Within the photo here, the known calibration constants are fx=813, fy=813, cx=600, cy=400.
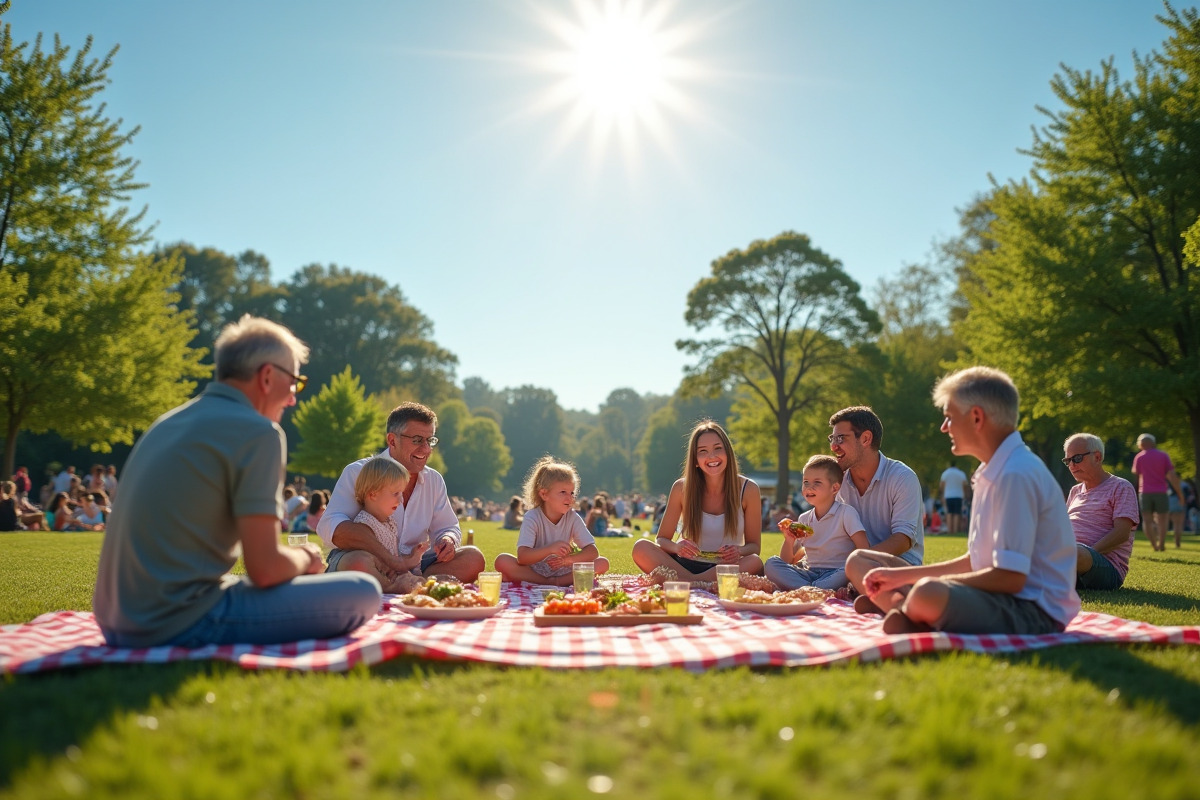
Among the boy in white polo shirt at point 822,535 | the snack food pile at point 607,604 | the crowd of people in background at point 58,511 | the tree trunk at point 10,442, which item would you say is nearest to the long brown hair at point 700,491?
the boy in white polo shirt at point 822,535

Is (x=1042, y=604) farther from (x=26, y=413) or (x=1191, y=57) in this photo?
(x=26, y=413)

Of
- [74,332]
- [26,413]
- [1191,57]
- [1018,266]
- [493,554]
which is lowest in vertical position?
[493,554]

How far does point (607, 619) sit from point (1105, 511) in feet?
18.6

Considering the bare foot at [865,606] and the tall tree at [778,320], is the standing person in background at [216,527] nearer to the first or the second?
the bare foot at [865,606]

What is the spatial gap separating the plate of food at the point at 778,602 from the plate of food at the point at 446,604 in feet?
5.73

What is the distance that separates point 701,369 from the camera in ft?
130

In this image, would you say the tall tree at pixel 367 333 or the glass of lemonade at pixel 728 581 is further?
the tall tree at pixel 367 333

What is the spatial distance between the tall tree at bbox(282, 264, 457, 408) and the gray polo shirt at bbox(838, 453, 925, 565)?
66.8 m

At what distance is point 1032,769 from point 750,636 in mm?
2357

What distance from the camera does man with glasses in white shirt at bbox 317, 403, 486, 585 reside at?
6965mm

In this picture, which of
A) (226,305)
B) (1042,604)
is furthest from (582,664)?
(226,305)

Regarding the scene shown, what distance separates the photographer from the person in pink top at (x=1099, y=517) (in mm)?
7855

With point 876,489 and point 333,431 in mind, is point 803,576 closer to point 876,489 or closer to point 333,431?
point 876,489

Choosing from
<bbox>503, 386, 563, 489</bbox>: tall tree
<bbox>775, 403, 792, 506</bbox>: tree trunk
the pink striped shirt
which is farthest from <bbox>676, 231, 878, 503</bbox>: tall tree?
<bbox>503, 386, 563, 489</bbox>: tall tree
